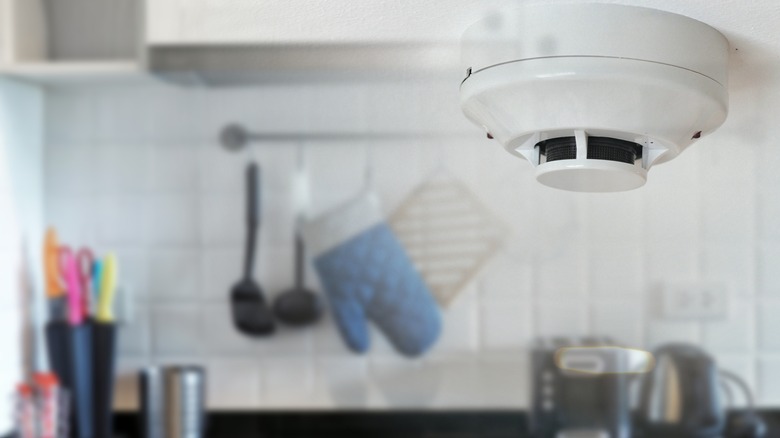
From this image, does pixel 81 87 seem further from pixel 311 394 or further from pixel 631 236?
pixel 631 236

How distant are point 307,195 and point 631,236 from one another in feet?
1.57

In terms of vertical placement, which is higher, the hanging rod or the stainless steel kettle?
the hanging rod

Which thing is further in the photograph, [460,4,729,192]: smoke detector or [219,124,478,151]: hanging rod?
[219,124,478,151]: hanging rod

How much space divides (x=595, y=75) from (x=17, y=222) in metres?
1.15

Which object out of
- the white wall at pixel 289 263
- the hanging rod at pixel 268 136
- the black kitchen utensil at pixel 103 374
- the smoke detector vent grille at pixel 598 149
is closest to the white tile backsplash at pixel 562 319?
the white wall at pixel 289 263

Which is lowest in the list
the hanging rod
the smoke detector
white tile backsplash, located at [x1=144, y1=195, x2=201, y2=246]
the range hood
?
white tile backsplash, located at [x1=144, y1=195, x2=201, y2=246]

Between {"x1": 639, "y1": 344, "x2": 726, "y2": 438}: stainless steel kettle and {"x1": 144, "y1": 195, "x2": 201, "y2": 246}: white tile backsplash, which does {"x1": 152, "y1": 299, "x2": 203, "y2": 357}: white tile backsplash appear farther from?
{"x1": 639, "y1": 344, "x2": 726, "y2": 438}: stainless steel kettle

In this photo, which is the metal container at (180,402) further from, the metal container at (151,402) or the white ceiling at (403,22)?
the white ceiling at (403,22)

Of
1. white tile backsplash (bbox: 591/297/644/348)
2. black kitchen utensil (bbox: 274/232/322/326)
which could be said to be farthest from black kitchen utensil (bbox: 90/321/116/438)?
white tile backsplash (bbox: 591/297/644/348)

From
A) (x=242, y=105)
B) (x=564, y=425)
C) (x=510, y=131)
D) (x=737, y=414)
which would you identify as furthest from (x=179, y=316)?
(x=510, y=131)

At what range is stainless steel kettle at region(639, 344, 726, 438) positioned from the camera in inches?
46.1

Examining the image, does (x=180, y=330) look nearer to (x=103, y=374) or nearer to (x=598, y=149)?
(x=103, y=374)

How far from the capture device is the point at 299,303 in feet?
4.11

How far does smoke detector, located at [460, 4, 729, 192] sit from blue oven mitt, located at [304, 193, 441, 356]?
908 mm
